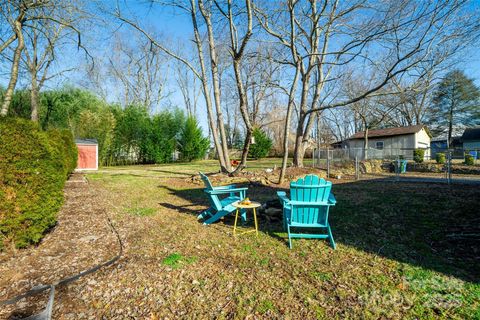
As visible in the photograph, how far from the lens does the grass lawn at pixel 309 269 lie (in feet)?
7.04

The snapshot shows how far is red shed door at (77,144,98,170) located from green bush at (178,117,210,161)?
368 inches

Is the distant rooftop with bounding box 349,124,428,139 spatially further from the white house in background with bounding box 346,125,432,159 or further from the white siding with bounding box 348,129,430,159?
the white siding with bounding box 348,129,430,159

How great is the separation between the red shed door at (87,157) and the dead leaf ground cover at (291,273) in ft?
49.3

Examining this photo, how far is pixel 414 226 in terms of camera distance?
13.8 ft

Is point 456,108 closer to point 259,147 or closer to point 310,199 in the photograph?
point 259,147

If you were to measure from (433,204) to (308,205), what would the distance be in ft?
12.0

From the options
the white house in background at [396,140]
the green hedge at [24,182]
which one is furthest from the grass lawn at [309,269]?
the white house in background at [396,140]

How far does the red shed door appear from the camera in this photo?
1719 cm

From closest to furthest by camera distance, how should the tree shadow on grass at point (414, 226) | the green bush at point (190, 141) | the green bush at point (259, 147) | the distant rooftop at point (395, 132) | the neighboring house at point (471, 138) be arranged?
the tree shadow on grass at point (414, 226)
the distant rooftop at point (395, 132)
the green bush at point (190, 141)
the neighboring house at point (471, 138)
the green bush at point (259, 147)

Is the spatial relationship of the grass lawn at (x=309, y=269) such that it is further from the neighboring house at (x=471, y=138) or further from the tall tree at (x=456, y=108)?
the tall tree at (x=456, y=108)

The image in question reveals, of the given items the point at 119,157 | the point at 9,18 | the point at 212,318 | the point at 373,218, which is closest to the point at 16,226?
the point at 212,318

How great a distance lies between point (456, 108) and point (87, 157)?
3929 centimetres

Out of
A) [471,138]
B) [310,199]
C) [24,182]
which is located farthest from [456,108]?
[24,182]

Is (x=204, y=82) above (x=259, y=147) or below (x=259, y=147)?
above
